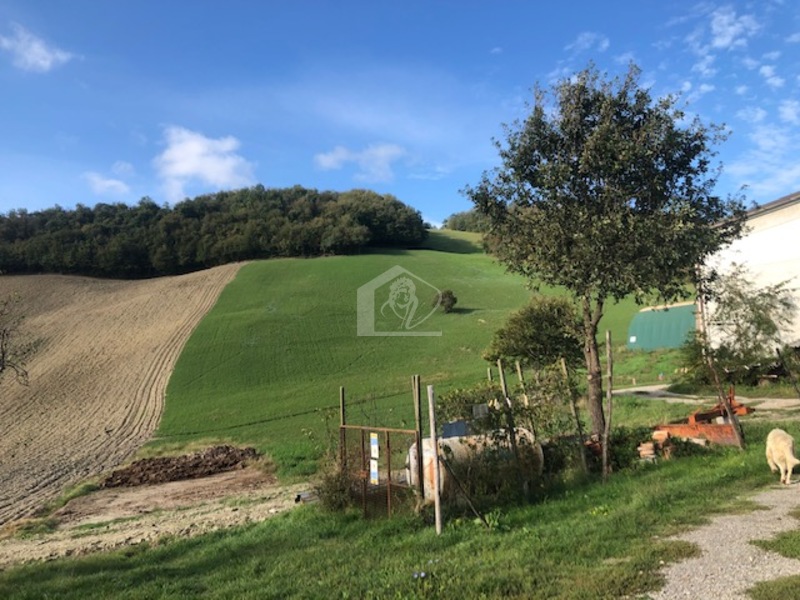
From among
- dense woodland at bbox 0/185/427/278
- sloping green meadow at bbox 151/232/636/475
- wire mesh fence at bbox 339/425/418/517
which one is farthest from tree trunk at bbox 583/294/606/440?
dense woodland at bbox 0/185/427/278

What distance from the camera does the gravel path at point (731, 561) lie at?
4656 millimetres

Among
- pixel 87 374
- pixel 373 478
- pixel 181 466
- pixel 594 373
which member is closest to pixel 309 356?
pixel 87 374

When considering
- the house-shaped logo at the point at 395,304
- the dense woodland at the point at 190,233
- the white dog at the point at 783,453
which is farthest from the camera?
the dense woodland at the point at 190,233

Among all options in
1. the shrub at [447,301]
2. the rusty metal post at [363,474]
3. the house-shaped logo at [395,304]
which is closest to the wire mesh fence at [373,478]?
the rusty metal post at [363,474]

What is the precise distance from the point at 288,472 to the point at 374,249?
244ft

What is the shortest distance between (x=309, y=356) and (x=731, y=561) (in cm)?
3860

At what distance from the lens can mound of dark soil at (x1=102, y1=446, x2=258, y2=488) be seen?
20.0 meters

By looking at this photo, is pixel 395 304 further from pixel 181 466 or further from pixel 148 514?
pixel 148 514

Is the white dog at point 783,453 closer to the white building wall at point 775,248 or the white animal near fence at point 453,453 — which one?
the white animal near fence at point 453,453

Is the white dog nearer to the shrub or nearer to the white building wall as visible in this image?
the white building wall

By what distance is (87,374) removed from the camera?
134 ft

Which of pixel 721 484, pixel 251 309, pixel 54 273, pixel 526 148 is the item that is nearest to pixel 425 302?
pixel 251 309

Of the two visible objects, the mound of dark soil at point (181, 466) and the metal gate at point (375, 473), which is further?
the mound of dark soil at point (181, 466)

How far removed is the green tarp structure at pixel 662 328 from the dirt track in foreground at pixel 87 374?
32472mm
